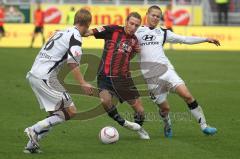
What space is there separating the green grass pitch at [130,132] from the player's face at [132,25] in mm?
1862

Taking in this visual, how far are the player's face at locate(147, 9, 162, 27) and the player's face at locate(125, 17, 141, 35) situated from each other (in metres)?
0.53

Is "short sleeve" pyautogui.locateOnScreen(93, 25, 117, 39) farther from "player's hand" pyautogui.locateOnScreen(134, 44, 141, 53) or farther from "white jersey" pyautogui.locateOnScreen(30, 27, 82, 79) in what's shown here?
"white jersey" pyautogui.locateOnScreen(30, 27, 82, 79)

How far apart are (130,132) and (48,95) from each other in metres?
2.89

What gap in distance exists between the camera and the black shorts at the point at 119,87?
38.7 feet

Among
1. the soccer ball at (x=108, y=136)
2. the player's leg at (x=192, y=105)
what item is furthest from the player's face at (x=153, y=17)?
the soccer ball at (x=108, y=136)

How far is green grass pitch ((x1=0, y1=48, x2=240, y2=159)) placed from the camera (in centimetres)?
1051

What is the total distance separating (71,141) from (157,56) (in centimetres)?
222

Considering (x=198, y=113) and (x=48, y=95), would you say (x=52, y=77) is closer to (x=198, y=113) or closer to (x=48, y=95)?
(x=48, y=95)

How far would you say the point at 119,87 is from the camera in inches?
469

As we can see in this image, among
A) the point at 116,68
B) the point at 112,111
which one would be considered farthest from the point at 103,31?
the point at 112,111

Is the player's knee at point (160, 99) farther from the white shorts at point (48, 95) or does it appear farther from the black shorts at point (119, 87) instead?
the white shorts at point (48, 95)

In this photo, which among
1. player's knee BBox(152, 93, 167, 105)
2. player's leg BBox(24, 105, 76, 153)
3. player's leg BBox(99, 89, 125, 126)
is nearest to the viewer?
player's leg BBox(24, 105, 76, 153)

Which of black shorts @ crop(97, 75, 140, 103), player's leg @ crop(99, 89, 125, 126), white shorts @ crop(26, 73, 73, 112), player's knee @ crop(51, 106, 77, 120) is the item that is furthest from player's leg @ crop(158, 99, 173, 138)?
white shorts @ crop(26, 73, 73, 112)

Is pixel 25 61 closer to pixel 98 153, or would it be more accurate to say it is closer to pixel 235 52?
pixel 235 52
